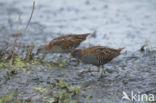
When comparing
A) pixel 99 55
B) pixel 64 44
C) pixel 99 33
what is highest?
pixel 99 33

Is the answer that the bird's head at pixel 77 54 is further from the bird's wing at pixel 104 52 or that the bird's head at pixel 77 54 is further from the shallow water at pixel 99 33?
the bird's wing at pixel 104 52

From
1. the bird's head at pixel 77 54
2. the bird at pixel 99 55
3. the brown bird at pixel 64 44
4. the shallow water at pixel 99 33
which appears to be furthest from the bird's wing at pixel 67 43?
the bird at pixel 99 55

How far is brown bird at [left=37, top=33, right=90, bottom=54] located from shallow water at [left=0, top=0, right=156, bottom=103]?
32.5 inches

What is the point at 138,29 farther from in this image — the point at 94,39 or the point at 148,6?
the point at 148,6

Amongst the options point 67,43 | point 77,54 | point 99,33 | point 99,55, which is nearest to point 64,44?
point 67,43

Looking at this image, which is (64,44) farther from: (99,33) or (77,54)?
(99,33)

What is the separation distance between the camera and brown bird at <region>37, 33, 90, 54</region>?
777 cm

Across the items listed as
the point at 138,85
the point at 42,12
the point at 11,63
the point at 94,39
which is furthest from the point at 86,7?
the point at 138,85

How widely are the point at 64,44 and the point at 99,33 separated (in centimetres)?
244

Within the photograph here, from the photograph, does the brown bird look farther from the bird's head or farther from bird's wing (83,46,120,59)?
bird's wing (83,46,120,59)

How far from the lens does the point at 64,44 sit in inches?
306

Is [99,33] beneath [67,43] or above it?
above

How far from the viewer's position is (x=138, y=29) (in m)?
9.98

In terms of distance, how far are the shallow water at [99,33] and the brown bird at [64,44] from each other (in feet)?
2.71
